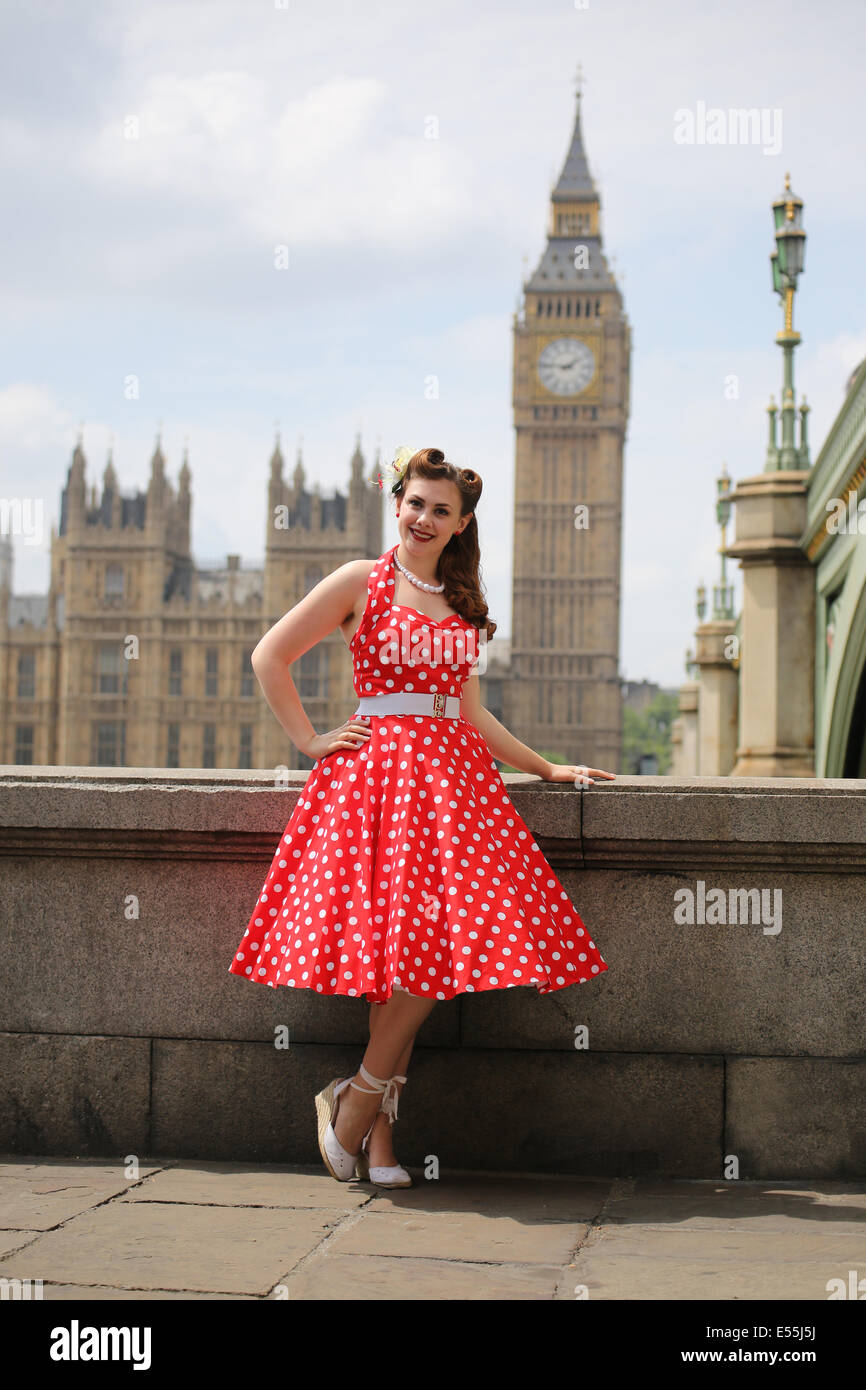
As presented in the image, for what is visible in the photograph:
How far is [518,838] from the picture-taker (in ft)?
9.62

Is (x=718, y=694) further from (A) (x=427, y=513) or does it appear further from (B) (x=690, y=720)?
(A) (x=427, y=513)

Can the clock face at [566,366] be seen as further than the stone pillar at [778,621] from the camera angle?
Yes

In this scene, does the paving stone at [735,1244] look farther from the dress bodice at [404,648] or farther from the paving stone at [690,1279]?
the dress bodice at [404,648]

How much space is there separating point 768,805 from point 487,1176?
2.96ft

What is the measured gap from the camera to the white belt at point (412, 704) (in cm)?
298

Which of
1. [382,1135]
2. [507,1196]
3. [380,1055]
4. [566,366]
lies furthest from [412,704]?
[566,366]

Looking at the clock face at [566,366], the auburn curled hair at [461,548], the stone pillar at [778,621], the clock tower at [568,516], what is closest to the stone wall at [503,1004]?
the auburn curled hair at [461,548]

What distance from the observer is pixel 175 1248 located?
7.80 ft

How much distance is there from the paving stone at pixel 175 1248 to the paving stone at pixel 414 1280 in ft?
0.18

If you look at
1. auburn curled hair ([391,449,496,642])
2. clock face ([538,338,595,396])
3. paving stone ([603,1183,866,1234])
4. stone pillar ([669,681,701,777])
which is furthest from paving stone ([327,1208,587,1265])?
clock face ([538,338,595,396])

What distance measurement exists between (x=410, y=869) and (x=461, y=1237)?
626mm
